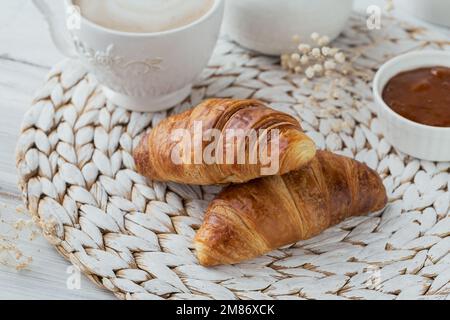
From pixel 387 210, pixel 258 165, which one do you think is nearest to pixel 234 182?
pixel 258 165

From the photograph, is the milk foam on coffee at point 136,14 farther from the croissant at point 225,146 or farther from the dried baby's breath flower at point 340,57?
the dried baby's breath flower at point 340,57

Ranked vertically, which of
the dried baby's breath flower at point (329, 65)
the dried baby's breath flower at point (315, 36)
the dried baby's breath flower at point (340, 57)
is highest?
the dried baby's breath flower at point (315, 36)

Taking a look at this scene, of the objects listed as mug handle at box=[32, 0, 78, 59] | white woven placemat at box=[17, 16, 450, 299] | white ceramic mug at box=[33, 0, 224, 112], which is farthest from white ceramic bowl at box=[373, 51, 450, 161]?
mug handle at box=[32, 0, 78, 59]

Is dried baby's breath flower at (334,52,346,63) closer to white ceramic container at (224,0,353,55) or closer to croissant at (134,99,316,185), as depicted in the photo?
white ceramic container at (224,0,353,55)

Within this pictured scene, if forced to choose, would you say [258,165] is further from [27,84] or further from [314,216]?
[27,84]

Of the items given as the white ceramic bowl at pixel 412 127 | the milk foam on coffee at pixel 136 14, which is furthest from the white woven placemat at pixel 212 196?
the milk foam on coffee at pixel 136 14
